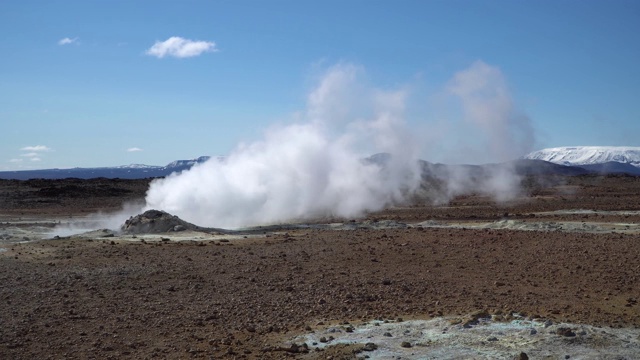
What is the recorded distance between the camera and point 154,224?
88.4 feet

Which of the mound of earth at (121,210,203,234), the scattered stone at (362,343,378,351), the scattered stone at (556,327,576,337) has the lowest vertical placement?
the scattered stone at (362,343,378,351)

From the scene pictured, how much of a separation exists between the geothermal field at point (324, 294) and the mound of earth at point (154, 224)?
22cm

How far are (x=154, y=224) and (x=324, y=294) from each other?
15.0 meters

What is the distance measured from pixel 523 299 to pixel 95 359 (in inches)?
328

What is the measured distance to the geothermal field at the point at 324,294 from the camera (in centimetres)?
991

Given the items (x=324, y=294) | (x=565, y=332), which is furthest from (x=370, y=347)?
(x=324, y=294)

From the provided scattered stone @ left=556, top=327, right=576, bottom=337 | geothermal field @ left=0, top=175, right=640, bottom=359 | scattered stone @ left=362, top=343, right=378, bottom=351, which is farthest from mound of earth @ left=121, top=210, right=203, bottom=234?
scattered stone @ left=556, top=327, right=576, bottom=337

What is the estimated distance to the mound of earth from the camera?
26672mm

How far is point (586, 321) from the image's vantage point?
36.5ft

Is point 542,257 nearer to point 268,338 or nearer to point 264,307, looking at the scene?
point 264,307

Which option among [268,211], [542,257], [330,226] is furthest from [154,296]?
[268,211]

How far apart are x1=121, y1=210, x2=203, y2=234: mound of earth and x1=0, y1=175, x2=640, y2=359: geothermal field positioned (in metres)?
0.22

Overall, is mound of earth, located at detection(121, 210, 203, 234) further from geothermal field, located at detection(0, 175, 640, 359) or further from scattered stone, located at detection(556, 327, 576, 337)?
scattered stone, located at detection(556, 327, 576, 337)

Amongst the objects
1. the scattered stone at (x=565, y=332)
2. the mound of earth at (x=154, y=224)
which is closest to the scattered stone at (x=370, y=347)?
the scattered stone at (x=565, y=332)
